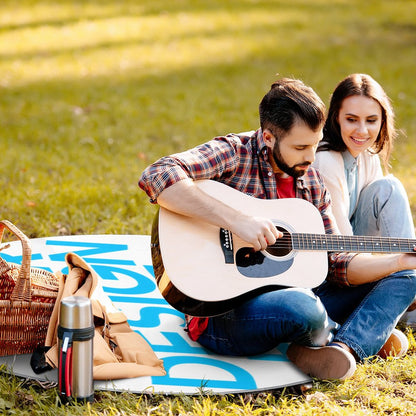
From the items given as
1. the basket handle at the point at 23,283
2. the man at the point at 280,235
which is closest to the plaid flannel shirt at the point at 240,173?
the man at the point at 280,235

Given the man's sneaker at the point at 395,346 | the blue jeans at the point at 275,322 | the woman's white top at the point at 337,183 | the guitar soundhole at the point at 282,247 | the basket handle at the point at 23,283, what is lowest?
the man's sneaker at the point at 395,346

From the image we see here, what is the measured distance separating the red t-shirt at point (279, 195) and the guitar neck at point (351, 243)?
286 millimetres

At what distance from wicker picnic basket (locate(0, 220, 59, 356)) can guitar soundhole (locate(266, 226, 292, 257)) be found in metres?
1.00

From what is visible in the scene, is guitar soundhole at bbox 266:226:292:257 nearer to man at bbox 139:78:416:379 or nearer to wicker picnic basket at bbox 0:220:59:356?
man at bbox 139:78:416:379

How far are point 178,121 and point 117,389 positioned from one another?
4.99 m

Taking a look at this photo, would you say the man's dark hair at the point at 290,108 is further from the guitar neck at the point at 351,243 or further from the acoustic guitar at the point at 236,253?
the guitar neck at the point at 351,243

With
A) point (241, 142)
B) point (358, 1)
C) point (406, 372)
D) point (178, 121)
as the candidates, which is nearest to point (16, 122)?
point (178, 121)

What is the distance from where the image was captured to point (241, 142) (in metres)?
3.22

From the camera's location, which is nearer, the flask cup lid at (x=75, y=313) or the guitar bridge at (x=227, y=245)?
the flask cup lid at (x=75, y=313)

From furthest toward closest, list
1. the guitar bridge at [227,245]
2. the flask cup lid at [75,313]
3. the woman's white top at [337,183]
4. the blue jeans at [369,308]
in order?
the woman's white top at [337,183]
the blue jeans at [369,308]
the guitar bridge at [227,245]
the flask cup lid at [75,313]

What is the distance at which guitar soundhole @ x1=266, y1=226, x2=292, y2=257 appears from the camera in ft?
10.1

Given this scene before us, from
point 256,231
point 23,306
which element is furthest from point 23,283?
point 256,231

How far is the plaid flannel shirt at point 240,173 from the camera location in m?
3.01

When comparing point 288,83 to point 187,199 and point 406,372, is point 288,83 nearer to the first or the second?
point 187,199
